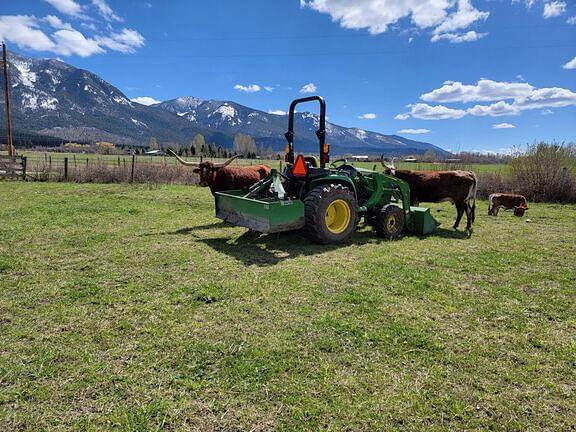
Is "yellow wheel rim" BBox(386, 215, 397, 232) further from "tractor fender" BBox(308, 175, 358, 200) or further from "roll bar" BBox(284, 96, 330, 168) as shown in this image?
"roll bar" BBox(284, 96, 330, 168)

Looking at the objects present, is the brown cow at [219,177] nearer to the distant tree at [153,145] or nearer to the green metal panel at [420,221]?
the green metal panel at [420,221]

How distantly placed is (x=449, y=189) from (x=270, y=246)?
518 cm

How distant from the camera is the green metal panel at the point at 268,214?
606 cm

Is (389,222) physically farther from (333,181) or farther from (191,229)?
(191,229)

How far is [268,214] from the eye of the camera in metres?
6.04

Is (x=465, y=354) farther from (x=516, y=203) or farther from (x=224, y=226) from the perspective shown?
(x=516, y=203)

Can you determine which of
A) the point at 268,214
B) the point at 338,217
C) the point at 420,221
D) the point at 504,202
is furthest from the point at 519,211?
the point at 268,214

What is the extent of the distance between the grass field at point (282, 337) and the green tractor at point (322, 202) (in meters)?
0.56

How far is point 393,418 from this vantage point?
234 cm

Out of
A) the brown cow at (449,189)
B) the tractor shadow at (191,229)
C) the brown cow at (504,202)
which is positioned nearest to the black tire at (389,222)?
the brown cow at (449,189)

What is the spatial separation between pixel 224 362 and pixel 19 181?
20.0 m

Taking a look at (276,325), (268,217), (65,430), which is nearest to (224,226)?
(268,217)

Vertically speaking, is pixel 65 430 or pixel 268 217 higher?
pixel 268 217

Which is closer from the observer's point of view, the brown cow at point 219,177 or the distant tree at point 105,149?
the brown cow at point 219,177
